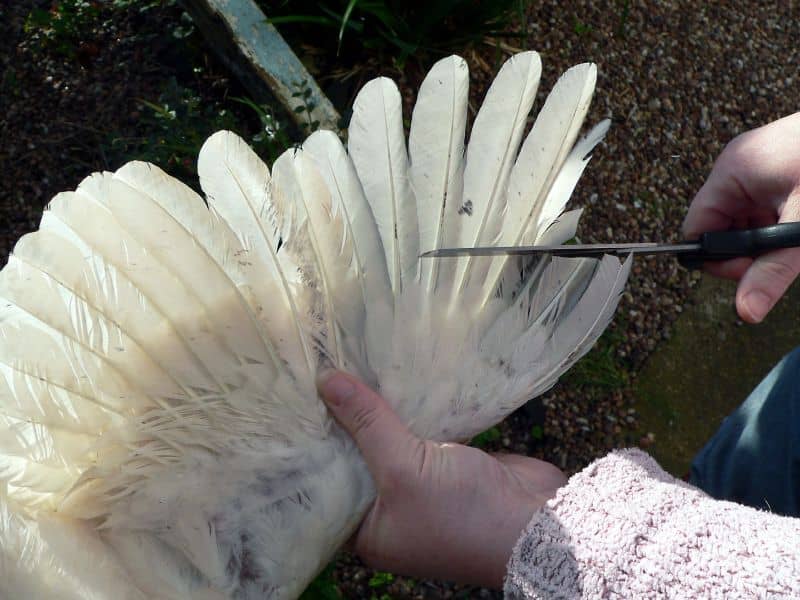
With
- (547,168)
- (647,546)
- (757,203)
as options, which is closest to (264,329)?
(547,168)

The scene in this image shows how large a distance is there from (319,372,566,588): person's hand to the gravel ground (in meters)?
0.87

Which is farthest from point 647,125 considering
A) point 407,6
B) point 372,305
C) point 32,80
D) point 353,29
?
point 32,80

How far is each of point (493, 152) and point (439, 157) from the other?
0.10m

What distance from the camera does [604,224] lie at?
238 cm

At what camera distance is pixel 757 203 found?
56.7 inches

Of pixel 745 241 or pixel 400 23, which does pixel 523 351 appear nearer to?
pixel 745 241

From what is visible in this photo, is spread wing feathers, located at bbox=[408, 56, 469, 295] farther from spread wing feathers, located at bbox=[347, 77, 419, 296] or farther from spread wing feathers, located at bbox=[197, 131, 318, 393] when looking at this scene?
spread wing feathers, located at bbox=[197, 131, 318, 393]

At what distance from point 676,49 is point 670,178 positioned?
21.9 inches

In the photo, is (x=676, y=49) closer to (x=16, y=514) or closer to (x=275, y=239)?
(x=275, y=239)

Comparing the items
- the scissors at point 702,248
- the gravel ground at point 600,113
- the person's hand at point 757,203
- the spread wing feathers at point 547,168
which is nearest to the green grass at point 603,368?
the gravel ground at point 600,113

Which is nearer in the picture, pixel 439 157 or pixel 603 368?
pixel 439 157

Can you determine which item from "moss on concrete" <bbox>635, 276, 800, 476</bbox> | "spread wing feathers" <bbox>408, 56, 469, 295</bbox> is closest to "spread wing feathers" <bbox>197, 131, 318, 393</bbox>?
"spread wing feathers" <bbox>408, 56, 469, 295</bbox>

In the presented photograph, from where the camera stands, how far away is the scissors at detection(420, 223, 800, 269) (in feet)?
3.93

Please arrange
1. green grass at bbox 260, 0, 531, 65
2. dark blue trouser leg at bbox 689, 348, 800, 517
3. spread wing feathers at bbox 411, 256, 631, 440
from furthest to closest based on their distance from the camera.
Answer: green grass at bbox 260, 0, 531, 65, dark blue trouser leg at bbox 689, 348, 800, 517, spread wing feathers at bbox 411, 256, 631, 440
